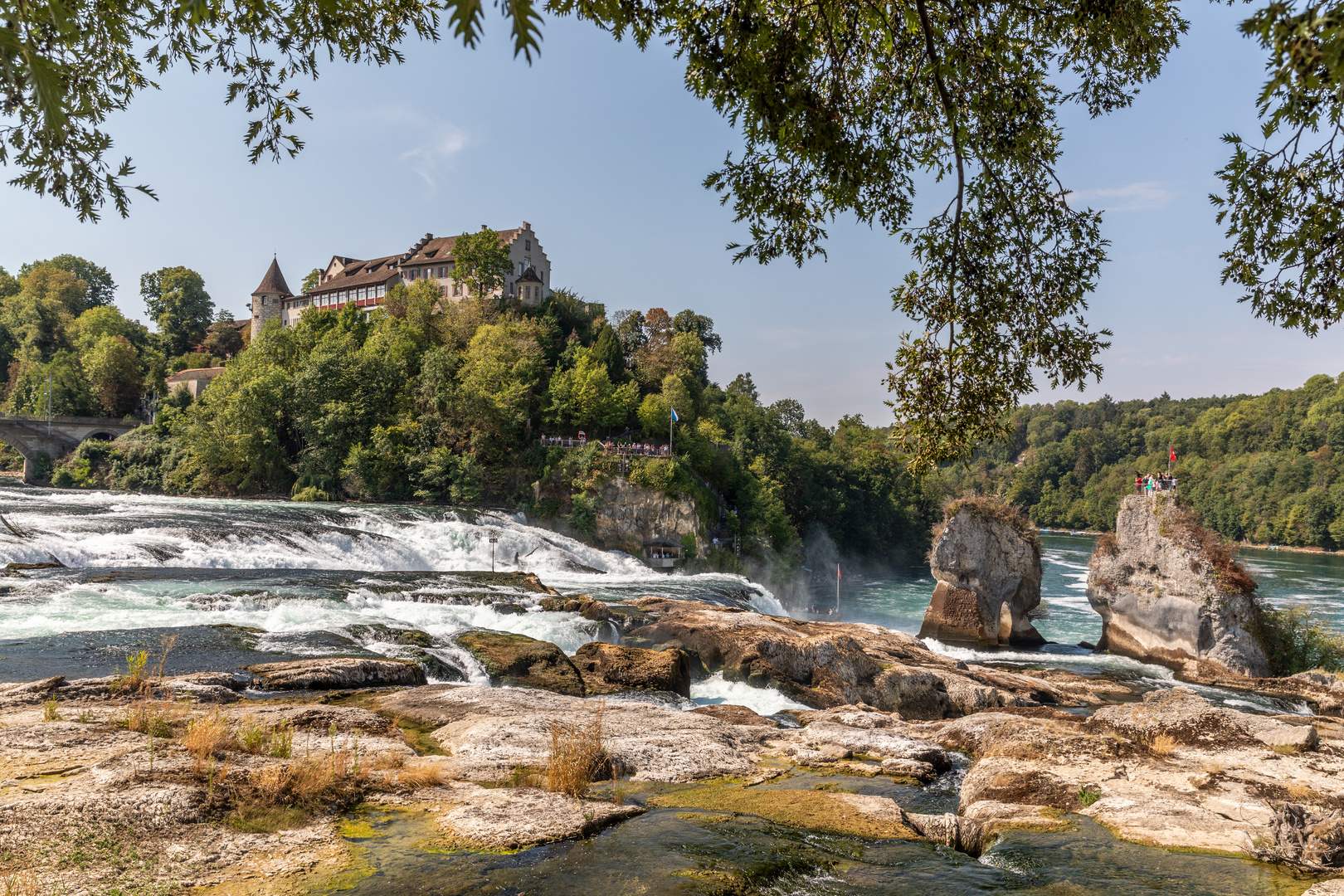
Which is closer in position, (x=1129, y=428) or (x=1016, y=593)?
(x=1016, y=593)

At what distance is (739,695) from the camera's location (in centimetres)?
1516

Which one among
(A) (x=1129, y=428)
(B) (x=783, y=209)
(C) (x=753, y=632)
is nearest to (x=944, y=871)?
(B) (x=783, y=209)

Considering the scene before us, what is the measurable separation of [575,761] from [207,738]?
2954mm

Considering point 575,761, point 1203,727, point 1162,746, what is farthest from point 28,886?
point 1203,727

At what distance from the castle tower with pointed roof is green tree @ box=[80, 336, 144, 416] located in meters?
14.6

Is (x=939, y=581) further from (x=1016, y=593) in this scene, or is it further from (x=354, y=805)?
(x=354, y=805)

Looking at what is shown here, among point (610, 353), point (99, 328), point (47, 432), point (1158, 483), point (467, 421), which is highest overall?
point (99, 328)

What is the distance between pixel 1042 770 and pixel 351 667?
9644mm

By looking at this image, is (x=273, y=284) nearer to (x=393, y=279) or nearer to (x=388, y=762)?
(x=393, y=279)

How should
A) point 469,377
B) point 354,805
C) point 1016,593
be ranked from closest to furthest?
point 354,805
point 1016,593
point 469,377

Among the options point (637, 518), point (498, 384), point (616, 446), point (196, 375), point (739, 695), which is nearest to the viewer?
point (739, 695)

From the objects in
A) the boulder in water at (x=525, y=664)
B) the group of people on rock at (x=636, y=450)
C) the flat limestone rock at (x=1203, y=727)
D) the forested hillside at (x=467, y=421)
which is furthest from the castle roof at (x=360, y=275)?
the flat limestone rock at (x=1203, y=727)

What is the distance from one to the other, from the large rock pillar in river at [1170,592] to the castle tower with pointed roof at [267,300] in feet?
290

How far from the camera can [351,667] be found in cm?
1093
